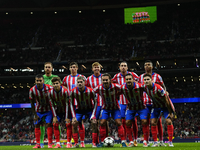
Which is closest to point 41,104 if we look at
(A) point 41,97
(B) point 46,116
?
(A) point 41,97

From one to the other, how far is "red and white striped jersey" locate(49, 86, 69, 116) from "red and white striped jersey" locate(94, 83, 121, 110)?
3.22 feet

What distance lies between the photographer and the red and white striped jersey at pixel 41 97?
8156 mm

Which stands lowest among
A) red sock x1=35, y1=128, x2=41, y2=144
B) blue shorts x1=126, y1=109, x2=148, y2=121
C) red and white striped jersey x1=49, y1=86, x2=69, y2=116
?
red sock x1=35, y1=128, x2=41, y2=144

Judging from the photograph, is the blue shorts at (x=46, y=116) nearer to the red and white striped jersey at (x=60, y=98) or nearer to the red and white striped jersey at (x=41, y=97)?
the red and white striped jersey at (x=41, y=97)

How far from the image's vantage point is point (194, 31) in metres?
34.8

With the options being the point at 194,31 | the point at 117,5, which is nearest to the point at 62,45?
the point at 117,5

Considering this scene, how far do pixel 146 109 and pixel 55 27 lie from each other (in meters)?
34.5

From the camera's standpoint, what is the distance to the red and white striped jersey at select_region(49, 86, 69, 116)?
8141 millimetres

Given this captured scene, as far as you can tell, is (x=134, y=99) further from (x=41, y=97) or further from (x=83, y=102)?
(x=41, y=97)

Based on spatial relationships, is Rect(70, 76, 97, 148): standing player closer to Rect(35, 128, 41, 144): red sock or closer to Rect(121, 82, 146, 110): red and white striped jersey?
Rect(121, 82, 146, 110): red and white striped jersey

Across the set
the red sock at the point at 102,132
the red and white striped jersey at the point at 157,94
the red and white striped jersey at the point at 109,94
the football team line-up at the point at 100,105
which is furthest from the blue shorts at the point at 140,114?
the red sock at the point at 102,132

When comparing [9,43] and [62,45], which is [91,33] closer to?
[62,45]

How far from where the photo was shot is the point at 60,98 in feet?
26.9

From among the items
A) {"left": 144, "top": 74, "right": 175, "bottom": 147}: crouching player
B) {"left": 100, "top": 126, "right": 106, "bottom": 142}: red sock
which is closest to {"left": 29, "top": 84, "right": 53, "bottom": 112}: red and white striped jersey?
{"left": 100, "top": 126, "right": 106, "bottom": 142}: red sock
